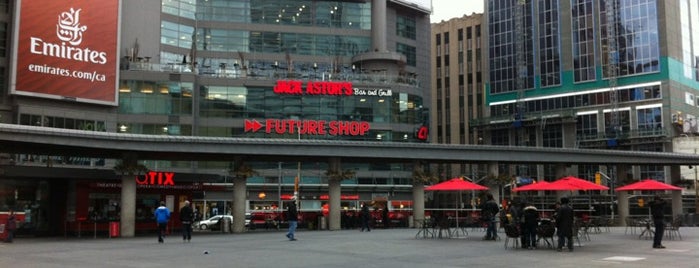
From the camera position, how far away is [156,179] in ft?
129

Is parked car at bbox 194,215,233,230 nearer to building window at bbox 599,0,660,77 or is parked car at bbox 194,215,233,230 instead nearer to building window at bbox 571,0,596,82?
building window at bbox 571,0,596,82

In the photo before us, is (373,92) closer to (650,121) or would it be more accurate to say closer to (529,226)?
(650,121)

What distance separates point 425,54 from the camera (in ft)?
315

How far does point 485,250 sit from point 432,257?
3517mm

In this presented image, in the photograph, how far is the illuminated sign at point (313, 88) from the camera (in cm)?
7750

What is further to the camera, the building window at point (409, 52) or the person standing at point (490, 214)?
the building window at point (409, 52)

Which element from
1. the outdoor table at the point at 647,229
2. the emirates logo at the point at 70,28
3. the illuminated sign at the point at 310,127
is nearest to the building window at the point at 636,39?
the illuminated sign at the point at 310,127

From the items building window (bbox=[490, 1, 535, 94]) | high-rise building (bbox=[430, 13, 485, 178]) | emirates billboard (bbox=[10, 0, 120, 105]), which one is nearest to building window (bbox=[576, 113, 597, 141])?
building window (bbox=[490, 1, 535, 94])

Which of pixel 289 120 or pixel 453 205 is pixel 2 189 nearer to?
pixel 289 120

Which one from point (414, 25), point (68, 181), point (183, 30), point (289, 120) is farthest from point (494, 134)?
point (68, 181)

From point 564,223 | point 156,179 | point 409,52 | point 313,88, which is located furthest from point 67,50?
point 564,223

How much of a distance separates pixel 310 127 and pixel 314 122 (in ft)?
2.46

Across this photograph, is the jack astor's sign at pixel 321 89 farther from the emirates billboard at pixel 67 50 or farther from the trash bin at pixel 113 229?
the trash bin at pixel 113 229

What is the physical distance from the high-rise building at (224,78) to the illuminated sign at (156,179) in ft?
89.1
